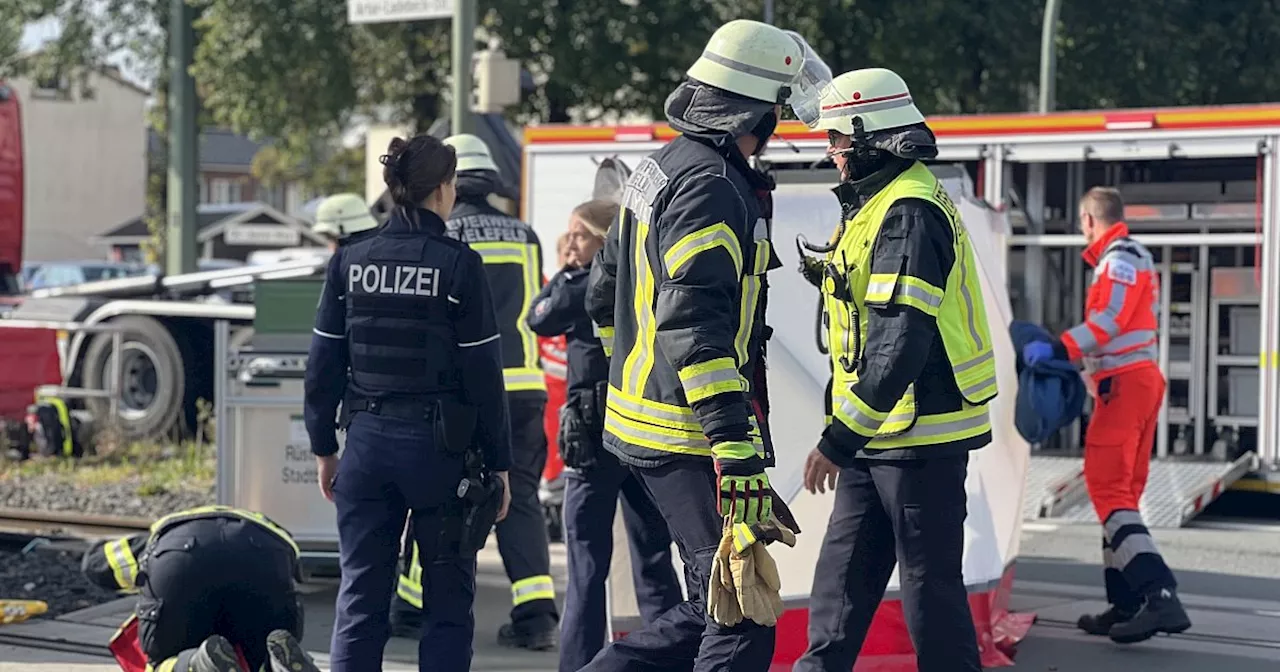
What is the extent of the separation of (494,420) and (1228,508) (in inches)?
289

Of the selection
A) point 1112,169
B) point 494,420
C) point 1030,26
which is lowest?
point 494,420

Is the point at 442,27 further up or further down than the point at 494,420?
further up

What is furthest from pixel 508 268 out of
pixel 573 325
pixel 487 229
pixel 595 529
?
pixel 595 529

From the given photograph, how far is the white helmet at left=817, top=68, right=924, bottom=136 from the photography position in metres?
4.80

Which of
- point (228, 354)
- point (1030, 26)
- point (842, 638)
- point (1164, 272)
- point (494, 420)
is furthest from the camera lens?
point (1030, 26)

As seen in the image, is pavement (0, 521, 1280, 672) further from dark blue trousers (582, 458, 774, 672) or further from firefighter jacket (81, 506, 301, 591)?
dark blue trousers (582, 458, 774, 672)

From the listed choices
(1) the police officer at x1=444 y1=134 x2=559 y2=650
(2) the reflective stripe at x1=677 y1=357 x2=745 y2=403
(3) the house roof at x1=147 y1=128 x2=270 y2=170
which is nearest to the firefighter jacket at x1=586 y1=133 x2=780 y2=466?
(2) the reflective stripe at x1=677 y1=357 x2=745 y2=403

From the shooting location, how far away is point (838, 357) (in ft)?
16.0

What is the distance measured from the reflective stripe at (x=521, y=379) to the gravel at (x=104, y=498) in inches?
155

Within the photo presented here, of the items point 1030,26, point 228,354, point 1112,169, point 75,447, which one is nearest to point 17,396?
point 75,447

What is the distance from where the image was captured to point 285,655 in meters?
4.79

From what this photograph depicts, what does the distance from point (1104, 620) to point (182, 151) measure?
1325cm

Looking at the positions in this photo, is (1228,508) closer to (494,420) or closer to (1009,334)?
(1009,334)

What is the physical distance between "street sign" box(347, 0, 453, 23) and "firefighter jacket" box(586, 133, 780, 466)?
595 centimetres
